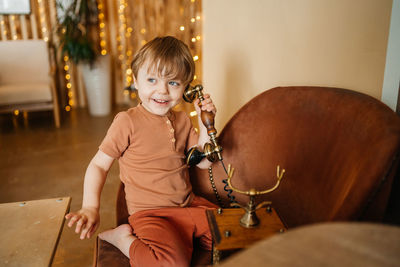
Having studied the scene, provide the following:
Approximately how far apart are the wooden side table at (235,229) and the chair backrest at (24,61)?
13.5 ft

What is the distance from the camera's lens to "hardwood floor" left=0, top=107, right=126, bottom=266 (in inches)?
69.7

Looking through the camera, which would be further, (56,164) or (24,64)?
(24,64)

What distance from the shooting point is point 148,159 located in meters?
1.20

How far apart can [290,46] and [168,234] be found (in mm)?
859

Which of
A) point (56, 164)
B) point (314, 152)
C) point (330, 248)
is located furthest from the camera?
point (56, 164)

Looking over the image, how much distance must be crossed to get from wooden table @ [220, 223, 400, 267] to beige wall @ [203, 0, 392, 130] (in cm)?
74

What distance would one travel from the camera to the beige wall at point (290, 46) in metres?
0.97

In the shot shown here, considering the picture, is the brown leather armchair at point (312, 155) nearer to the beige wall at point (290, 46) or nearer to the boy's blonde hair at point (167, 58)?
the beige wall at point (290, 46)

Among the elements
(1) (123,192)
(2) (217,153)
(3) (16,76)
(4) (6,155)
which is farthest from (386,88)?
(3) (16,76)

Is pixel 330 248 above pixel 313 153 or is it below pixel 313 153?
above

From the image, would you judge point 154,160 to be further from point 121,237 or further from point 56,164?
point 56,164

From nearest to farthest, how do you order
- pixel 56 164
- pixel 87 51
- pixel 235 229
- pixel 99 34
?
pixel 235 229
pixel 56 164
pixel 87 51
pixel 99 34

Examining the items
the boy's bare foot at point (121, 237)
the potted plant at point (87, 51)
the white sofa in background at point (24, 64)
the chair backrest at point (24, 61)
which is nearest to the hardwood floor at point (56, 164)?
the potted plant at point (87, 51)

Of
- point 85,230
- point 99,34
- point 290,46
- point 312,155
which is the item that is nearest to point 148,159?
point 85,230
